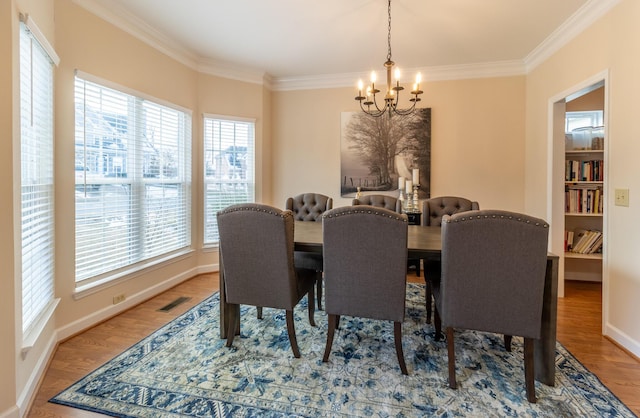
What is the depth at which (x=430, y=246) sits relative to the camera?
6.55 ft

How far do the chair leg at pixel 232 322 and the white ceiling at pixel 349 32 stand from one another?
253 centimetres

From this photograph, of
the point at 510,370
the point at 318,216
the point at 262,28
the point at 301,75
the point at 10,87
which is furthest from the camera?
the point at 301,75

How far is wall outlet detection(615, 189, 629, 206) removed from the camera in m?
2.23

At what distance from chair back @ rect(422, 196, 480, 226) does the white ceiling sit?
1.72m

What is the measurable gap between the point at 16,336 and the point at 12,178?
2.62 ft

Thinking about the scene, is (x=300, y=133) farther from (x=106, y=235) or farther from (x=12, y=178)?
(x=12, y=178)

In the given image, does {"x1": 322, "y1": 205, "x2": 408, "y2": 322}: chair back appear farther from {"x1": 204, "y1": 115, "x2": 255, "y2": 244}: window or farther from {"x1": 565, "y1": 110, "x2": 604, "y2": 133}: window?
{"x1": 565, "y1": 110, "x2": 604, "y2": 133}: window

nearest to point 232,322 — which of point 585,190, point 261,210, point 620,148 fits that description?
point 261,210

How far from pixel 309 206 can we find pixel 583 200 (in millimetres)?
3094

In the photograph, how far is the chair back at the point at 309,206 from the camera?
3645 millimetres

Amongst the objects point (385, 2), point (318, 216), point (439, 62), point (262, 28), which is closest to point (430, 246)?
point (318, 216)

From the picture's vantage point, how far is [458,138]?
4.12 metres

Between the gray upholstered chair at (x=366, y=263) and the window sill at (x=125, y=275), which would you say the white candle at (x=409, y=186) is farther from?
the window sill at (x=125, y=275)

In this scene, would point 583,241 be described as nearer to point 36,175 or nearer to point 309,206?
point 309,206
